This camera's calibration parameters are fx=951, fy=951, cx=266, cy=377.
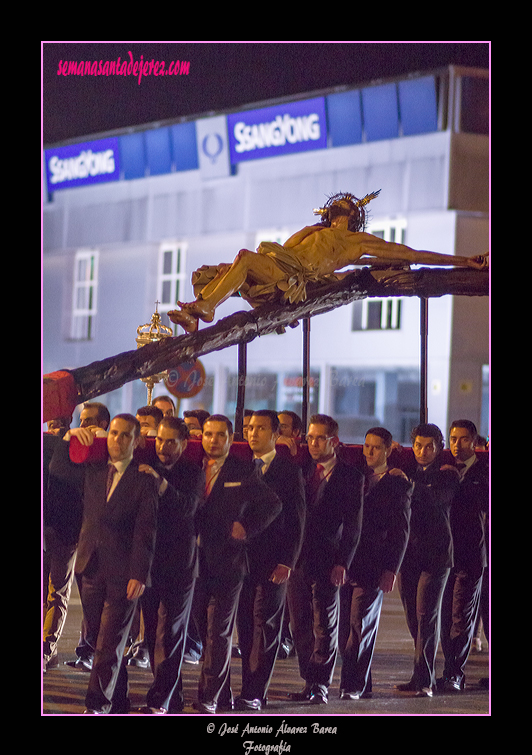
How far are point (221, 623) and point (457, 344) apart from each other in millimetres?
4942

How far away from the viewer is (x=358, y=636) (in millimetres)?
4453

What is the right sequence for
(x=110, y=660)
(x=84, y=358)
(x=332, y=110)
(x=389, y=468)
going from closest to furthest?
(x=110, y=660) → (x=389, y=468) → (x=84, y=358) → (x=332, y=110)

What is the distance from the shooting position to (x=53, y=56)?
4.62m

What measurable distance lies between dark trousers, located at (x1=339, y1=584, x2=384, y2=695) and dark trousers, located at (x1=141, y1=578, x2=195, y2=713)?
0.81 metres

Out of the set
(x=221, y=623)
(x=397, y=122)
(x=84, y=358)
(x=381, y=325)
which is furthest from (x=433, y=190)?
(x=221, y=623)

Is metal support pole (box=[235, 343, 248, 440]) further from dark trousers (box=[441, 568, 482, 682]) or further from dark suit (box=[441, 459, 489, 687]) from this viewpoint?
dark trousers (box=[441, 568, 482, 682])

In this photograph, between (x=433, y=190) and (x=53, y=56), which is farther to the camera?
(x=433, y=190)

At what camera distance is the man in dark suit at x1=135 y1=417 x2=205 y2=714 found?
13.5 ft

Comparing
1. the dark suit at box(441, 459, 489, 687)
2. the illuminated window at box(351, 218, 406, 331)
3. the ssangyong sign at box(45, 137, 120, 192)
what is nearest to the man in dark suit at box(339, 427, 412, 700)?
the dark suit at box(441, 459, 489, 687)

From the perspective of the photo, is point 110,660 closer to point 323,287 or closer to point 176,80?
point 323,287

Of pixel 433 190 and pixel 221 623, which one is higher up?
pixel 433 190

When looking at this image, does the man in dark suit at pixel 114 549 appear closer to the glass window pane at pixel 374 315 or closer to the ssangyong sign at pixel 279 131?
the ssangyong sign at pixel 279 131
